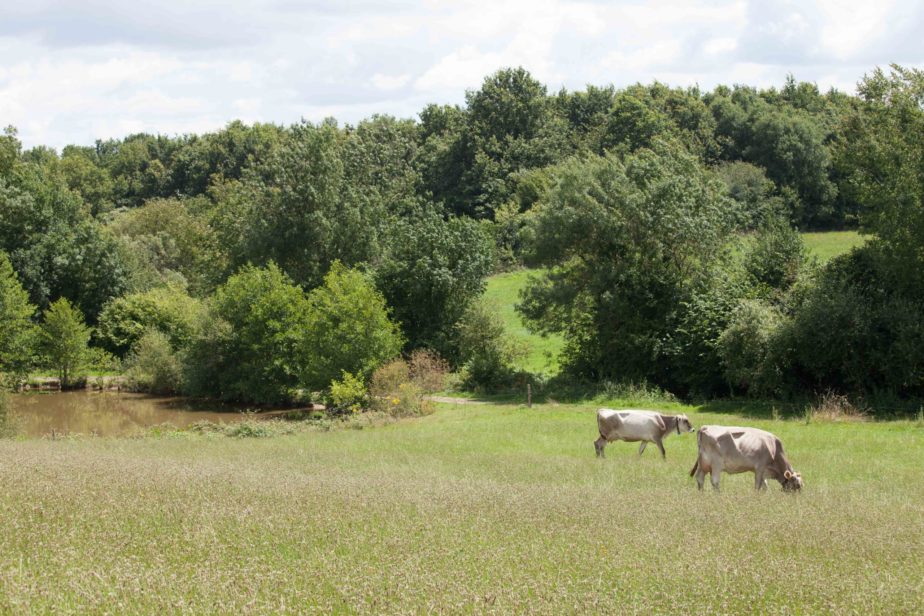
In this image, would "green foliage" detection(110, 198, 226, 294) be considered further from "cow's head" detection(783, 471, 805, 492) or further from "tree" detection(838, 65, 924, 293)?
"cow's head" detection(783, 471, 805, 492)

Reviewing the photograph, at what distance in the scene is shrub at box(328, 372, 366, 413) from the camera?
125 ft

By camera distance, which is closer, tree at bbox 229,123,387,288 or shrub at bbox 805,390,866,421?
shrub at bbox 805,390,866,421

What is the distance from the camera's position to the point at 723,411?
108 ft

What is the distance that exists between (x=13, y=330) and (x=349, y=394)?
26.3 meters

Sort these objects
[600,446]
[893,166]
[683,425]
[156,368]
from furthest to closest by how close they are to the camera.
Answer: [156,368] < [893,166] < [600,446] < [683,425]

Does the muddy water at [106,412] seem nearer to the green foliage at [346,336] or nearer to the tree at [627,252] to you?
the green foliage at [346,336]

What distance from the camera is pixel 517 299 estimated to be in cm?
6191

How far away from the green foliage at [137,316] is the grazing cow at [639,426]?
4202 cm

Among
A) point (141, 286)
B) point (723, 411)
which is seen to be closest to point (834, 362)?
point (723, 411)

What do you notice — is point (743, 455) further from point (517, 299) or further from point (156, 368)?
point (517, 299)

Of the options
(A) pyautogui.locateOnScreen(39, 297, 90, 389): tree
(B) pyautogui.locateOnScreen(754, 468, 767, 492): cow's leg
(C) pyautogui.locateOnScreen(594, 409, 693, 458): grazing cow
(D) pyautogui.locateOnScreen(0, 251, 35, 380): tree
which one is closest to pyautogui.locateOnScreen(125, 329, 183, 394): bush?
(A) pyautogui.locateOnScreen(39, 297, 90, 389): tree

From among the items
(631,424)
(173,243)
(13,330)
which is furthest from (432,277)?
(173,243)

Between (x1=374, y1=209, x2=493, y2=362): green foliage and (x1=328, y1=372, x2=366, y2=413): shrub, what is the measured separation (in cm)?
930

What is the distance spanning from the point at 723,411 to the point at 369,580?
28059 millimetres
